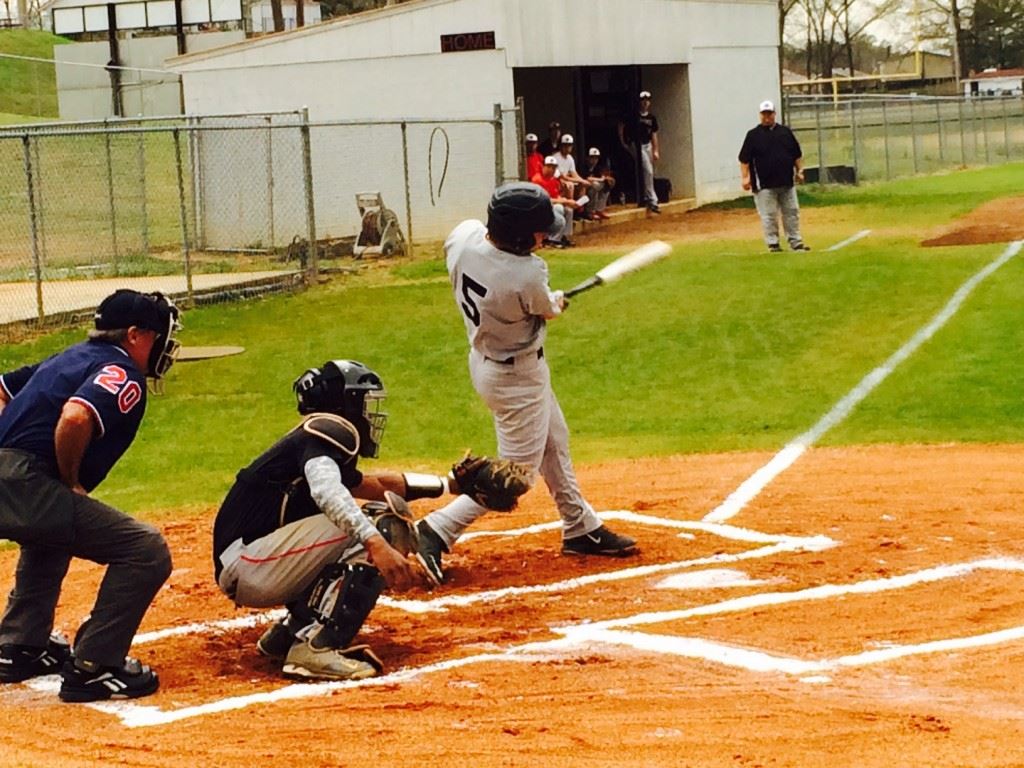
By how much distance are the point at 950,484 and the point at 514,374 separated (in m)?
3.35

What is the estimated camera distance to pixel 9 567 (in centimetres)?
864

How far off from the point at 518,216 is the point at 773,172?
14.1 metres

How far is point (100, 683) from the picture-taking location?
5930mm

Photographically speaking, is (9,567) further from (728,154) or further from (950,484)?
(728,154)

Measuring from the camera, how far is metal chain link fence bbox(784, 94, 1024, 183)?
37.2 metres

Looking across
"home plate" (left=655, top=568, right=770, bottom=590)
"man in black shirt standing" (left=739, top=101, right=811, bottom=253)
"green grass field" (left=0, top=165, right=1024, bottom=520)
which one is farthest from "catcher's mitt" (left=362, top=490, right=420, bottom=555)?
"man in black shirt standing" (left=739, top=101, right=811, bottom=253)

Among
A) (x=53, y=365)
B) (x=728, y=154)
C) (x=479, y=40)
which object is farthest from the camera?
(x=728, y=154)

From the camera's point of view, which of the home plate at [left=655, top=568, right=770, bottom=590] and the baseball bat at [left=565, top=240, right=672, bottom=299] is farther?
the baseball bat at [left=565, top=240, right=672, bottom=299]

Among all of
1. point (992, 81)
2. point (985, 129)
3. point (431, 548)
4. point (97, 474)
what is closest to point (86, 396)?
point (97, 474)

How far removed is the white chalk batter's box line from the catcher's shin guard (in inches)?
9.2

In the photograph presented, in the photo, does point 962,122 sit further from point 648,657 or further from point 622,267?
point 648,657

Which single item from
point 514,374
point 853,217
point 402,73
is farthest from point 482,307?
point 853,217

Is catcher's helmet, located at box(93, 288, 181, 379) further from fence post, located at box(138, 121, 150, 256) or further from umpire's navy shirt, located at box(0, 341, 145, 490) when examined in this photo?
fence post, located at box(138, 121, 150, 256)

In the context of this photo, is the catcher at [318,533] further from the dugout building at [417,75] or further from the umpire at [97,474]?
the dugout building at [417,75]
